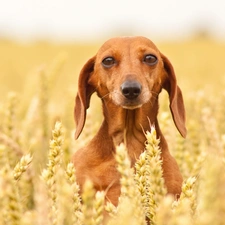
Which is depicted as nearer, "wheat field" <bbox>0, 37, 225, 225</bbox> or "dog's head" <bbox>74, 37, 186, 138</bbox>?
"wheat field" <bbox>0, 37, 225, 225</bbox>

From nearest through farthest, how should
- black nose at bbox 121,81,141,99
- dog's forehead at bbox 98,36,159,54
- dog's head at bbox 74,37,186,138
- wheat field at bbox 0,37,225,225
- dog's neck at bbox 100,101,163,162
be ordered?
wheat field at bbox 0,37,225,225 → black nose at bbox 121,81,141,99 → dog's head at bbox 74,37,186,138 → dog's neck at bbox 100,101,163,162 → dog's forehead at bbox 98,36,159,54

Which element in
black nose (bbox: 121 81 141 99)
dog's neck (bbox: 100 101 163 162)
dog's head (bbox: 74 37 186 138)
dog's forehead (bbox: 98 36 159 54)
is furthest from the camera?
dog's forehead (bbox: 98 36 159 54)

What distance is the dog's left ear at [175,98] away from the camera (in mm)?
4770

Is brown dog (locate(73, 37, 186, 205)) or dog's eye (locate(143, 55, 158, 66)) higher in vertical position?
dog's eye (locate(143, 55, 158, 66))

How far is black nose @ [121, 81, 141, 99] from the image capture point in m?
4.28

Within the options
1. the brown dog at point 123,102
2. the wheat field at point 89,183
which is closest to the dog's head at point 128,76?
the brown dog at point 123,102

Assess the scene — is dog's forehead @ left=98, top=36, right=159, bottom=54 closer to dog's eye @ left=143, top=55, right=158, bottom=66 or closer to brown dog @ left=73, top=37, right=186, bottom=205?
brown dog @ left=73, top=37, right=186, bottom=205

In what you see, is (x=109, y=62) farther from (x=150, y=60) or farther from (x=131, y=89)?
(x=131, y=89)

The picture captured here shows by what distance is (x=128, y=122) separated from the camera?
4.80 metres

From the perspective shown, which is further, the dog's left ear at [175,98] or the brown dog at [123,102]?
the dog's left ear at [175,98]

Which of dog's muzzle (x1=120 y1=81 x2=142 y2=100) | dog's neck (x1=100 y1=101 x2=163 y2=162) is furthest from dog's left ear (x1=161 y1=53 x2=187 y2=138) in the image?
dog's muzzle (x1=120 y1=81 x2=142 y2=100)

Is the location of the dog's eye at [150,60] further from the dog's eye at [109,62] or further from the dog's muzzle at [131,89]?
the dog's muzzle at [131,89]

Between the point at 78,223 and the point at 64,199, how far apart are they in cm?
61

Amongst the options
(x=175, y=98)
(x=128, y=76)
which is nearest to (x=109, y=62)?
(x=128, y=76)
